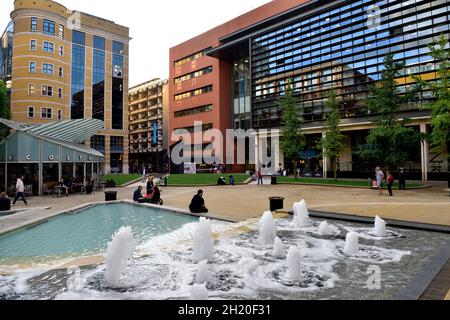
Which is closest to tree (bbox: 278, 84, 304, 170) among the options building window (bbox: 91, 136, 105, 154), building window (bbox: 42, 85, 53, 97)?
building window (bbox: 91, 136, 105, 154)

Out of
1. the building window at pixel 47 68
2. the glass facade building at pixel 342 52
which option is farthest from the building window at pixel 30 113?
the glass facade building at pixel 342 52

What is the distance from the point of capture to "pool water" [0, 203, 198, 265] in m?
8.36

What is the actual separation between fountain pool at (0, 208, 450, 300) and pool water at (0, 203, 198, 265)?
1640 millimetres

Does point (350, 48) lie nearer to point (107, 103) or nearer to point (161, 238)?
point (161, 238)

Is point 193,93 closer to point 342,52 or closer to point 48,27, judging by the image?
point 48,27

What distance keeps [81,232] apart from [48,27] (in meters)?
55.7

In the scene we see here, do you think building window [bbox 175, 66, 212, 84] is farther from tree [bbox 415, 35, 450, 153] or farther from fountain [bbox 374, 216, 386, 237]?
fountain [bbox 374, 216, 386, 237]

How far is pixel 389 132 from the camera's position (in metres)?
25.7

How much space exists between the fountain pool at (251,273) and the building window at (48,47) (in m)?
56.2

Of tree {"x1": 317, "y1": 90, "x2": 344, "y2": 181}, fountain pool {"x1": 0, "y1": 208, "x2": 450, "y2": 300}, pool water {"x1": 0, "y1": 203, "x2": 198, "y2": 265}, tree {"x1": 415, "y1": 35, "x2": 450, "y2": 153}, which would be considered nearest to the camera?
fountain pool {"x1": 0, "y1": 208, "x2": 450, "y2": 300}

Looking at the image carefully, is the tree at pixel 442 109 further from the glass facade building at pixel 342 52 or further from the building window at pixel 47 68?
the building window at pixel 47 68

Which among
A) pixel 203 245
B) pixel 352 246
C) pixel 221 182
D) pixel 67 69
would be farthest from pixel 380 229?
pixel 67 69
